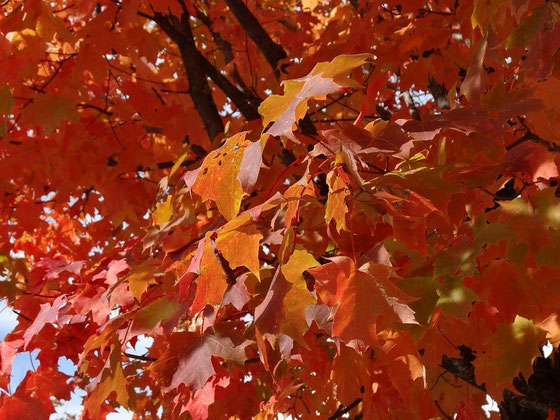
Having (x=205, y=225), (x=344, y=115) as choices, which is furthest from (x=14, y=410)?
(x=344, y=115)

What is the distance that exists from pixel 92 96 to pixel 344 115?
1.90 m

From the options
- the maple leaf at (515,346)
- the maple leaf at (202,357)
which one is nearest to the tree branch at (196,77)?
the maple leaf at (202,357)

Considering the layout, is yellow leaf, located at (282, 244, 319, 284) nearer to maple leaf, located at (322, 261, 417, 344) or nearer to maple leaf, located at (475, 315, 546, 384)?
maple leaf, located at (322, 261, 417, 344)

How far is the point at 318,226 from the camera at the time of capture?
2354 mm

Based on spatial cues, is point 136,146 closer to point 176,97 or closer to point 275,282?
point 176,97

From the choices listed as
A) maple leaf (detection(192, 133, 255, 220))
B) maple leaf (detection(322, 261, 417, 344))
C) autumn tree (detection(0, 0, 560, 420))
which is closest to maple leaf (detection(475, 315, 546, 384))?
autumn tree (detection(0, 0, 560, 420))

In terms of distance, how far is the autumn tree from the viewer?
1601mm

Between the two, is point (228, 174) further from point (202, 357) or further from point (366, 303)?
point (202, 357)

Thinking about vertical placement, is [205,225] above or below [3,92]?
below

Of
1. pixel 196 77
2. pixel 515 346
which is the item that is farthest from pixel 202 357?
pixel 196 77

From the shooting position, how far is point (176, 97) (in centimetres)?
440

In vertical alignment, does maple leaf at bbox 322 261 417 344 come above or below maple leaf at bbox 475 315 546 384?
above

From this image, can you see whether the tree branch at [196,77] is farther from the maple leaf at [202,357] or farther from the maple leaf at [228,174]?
the maple leaf at [228,174]

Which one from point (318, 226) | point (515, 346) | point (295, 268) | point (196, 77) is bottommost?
point (515, 346)
